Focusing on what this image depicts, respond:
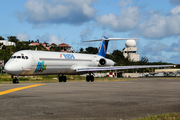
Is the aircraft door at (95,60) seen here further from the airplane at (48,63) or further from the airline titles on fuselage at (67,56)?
Result: the airline titles on fuselage at (67,56)

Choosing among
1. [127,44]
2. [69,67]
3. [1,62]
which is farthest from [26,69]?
[127,44]

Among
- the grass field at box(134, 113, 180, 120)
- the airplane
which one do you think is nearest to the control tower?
the airplane

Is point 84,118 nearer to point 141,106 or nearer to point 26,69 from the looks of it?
point 141,106

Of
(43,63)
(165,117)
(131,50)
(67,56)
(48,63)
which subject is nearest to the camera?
(165,117)

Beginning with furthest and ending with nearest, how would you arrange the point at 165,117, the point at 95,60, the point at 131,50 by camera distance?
1. the point at 131,50
2. the point at 95,60
3. the point at 165,117

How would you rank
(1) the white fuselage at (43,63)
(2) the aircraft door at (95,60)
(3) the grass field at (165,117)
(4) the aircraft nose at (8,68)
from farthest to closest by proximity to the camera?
(2) the aircraft door at (95,60) < (1) the white fuselage at (43,63) < (4) the aircraft nose at (8,68) < (3) the grass field at (165,117)

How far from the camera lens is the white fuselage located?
29.8 metres

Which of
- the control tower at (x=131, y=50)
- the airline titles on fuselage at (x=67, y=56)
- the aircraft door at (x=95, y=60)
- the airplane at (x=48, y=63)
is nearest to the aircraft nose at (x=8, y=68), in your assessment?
the airplane at (x=48, y=63)

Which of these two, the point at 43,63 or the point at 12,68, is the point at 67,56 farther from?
the point at 12,68

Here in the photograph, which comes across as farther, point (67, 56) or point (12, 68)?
point (67, 56)

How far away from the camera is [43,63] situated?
3322 centimetres

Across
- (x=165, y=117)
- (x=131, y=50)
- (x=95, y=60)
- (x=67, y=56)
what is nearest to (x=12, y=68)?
(x=67, y=56)

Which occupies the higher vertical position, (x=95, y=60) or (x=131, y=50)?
(x=131, y=50)

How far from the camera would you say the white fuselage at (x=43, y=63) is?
2976cm
